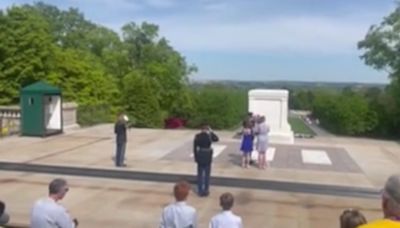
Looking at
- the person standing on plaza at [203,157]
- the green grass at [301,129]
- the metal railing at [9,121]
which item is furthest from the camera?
the green grass at [301,129]

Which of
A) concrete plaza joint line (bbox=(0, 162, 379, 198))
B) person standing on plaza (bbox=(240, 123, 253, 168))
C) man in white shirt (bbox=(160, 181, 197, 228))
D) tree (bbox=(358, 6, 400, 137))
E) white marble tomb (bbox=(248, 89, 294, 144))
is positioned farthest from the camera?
tree (bbox=(358, 6, 400, 137))

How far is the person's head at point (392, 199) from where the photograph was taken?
99.7 inches

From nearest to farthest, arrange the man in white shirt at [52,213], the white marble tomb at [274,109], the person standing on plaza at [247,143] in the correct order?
the man in white shirt at [52,213] → the person standing on plaza at [247,143] → the white marble tomb at [274,109]

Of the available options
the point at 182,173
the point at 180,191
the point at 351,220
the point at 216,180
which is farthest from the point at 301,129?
the point at 351,220

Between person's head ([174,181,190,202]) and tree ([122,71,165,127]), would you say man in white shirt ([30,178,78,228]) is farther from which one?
tree ([122,71,165,127])

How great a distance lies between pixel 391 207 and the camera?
2.55 meters

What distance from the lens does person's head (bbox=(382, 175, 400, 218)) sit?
2533 mm

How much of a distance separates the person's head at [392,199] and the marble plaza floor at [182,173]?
6849 millimetres

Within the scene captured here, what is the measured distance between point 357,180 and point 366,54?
81.2 ft

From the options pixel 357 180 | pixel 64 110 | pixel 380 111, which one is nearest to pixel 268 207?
pixel 357 180

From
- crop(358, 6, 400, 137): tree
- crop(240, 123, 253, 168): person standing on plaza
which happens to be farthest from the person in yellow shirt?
crop(358, 6, 400, 137): tree

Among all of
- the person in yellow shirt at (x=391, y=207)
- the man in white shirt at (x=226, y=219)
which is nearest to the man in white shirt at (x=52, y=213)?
the man in white shirt at (x=226, y=219)

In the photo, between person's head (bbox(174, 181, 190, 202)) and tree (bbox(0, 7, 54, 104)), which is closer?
person's head (bbox(174, 181, 190, 202))

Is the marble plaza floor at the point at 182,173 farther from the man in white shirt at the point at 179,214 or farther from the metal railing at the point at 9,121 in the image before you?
the man in white shirt at the point at 179,214
